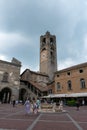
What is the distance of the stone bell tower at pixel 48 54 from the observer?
6388 cm

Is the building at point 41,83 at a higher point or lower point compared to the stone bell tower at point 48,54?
lower

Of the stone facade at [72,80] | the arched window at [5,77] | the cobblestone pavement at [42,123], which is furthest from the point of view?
the arched window at [5,77]

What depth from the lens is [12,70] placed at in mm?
41344

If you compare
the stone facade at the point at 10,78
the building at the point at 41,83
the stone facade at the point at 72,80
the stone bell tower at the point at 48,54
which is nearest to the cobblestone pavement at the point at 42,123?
the building at the point at 41,83

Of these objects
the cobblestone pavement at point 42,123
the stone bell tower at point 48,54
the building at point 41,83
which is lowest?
the cobblestone pavement at point 42,123

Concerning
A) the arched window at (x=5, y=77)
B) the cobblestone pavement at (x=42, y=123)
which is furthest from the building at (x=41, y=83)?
the cobblestone pavement at (x=42, y=123)

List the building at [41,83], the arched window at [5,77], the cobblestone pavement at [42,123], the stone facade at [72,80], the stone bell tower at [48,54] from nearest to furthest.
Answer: the cobblestone pavement at [42,123] → the stone facade at [72,80] → the building at [41,83] → the arched window at [5,77] → the stone bell tower at [48,54]

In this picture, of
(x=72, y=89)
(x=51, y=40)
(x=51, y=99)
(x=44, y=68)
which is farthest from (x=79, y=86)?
(x=51, y=40)

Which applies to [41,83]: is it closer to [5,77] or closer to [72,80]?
[5,77]

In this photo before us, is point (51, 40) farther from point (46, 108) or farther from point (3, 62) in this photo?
point (46, 108)

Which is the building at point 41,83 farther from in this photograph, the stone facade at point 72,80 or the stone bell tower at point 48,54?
the stone bell tower at point 48,54

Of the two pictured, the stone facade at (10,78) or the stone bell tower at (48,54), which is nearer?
the stone facade at (10,78)

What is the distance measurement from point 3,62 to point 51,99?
15.9m

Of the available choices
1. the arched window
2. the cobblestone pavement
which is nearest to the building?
the arched window
